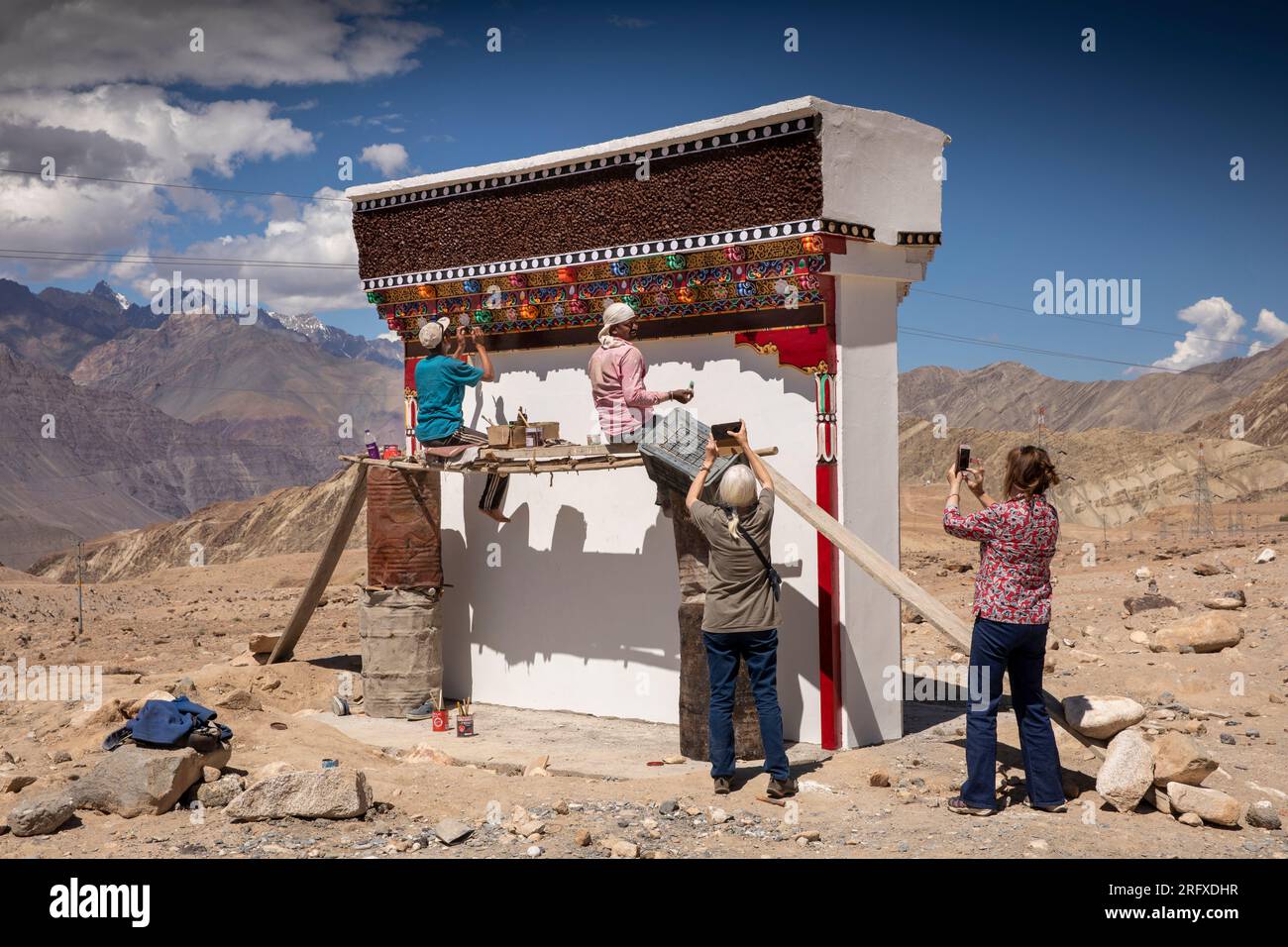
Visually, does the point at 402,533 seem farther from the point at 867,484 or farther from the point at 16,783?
the point at 867,484

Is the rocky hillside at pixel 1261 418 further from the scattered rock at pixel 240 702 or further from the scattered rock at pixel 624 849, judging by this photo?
the scattered rock at pixel 624 849

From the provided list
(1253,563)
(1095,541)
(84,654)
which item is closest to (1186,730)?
(1253,563)

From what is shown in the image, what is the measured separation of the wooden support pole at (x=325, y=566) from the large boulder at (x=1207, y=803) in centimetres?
786

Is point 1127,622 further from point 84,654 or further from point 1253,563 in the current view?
point 84,654

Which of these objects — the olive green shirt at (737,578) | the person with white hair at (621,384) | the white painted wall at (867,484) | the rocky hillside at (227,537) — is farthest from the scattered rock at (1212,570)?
the rocky hillside at (227,537)

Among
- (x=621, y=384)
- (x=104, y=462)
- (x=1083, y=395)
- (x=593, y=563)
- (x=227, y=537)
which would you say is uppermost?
(x=1083, y=395)

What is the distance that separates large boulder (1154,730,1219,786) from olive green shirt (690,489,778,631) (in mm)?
2397

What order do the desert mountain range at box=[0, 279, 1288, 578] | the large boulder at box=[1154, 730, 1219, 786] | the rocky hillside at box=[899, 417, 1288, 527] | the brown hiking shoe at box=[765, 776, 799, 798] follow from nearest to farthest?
the large boulder at box=[1154, 730, 1219, 786]
the brown hiking shoe at box=[765, 776, 799, 798]
the rocky hillside at box=[899, 417, 1288, 527]
the desert mountain range at box=[0, 279, 1288, 578]

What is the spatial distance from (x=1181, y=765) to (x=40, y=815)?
6454mm

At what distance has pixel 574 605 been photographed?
35.5 feet

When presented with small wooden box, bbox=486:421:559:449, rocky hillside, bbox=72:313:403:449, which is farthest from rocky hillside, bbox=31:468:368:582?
rocky hillside, bbox=72:313:403:449

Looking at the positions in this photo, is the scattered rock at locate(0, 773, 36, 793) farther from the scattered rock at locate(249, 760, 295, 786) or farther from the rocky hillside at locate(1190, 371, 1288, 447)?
the rocky hillside at locate(1190, 371, 1288, 447)

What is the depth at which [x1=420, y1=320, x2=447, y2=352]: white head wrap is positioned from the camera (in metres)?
10.6

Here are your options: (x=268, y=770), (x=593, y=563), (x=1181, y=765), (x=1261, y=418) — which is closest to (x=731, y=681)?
(x=1181, y=765)
